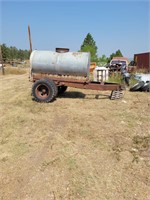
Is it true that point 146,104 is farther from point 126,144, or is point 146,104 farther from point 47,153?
point 47,153

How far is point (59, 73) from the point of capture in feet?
23.9

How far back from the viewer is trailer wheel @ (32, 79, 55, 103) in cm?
691

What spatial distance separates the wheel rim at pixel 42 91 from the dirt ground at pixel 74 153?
2.13 feet

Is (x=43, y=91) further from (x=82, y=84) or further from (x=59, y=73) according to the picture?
(x=82, y=84)

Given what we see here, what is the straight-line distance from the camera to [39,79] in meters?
7.39

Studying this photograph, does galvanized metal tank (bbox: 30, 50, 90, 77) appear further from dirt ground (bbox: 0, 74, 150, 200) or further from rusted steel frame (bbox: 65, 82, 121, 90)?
dirt ground (bbox: 0, 74, 150, 200)

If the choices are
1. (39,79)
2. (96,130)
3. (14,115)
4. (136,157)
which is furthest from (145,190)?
(39,79)

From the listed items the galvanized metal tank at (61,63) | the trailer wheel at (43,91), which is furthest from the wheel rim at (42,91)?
the galvanized metal tank at (61,63)

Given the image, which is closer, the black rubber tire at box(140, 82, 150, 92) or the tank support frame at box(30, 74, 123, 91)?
the tank support frame at box(30, 74, 123, 91)

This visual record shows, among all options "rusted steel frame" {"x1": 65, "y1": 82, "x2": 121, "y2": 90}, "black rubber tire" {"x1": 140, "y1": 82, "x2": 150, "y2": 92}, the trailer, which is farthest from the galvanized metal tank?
"black rubber tire" {"x1": 140, "y1": 82, "x2": 150, "y2": 92}

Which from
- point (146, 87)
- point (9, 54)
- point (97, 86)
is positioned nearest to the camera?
point (97, 86)

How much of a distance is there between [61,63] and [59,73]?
368 mm

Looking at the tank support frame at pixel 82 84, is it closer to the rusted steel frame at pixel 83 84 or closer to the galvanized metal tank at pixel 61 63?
the rusted steel frame at pixel 83 84

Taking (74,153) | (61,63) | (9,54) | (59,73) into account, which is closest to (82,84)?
(59,73)
